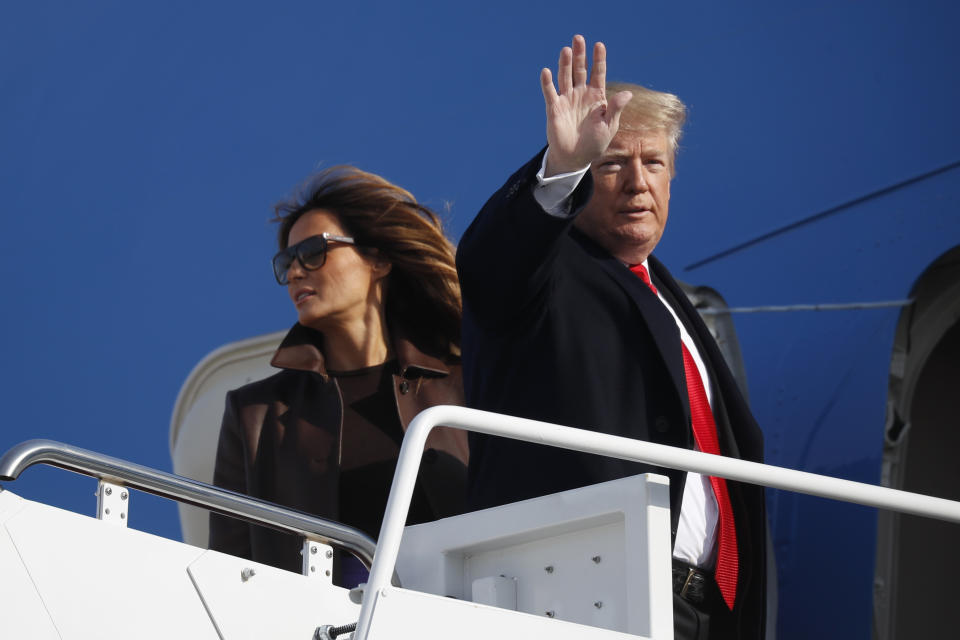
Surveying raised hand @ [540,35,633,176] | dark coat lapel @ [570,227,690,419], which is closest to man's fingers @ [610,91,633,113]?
raised hand @ [540,35,633,176]

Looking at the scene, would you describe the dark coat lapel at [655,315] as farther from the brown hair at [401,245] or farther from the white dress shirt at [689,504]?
the brown hair at [401,245]

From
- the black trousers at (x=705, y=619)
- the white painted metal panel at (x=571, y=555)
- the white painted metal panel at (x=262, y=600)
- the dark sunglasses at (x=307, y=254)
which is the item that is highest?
the dark sunglasses at (x=307, y=254)

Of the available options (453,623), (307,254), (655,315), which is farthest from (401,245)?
(453,623)

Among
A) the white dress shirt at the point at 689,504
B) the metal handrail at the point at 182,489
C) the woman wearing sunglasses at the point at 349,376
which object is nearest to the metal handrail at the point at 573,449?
the metal handrail at the point at 182,489

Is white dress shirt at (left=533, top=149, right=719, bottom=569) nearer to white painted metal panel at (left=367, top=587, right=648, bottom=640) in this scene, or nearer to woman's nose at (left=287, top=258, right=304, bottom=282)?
white painted metal panel at (left=367, top=587, right=648, bottom=640)

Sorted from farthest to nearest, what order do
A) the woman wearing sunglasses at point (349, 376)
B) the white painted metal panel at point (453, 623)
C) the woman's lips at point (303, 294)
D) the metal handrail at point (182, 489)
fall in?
the woman's lips at point (303, 294), the woman wearing sunglasses at point (349, 376), the metal handrail at point (182, 489), the white painted metal panel at point (453, 623)

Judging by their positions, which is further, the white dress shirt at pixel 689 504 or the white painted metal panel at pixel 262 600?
the white dress shirt at pixel 689 504

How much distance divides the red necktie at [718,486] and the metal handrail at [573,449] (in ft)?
1.41

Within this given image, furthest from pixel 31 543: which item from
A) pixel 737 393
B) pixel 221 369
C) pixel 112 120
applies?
pixel 112 120

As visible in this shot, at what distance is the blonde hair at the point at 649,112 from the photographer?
7.88 feet

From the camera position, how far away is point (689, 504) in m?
2.10

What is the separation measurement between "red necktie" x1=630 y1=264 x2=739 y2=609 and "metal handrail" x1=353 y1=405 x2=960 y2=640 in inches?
16.9

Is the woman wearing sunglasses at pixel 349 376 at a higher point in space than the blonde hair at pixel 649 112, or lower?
lower

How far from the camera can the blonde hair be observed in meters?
2.40
